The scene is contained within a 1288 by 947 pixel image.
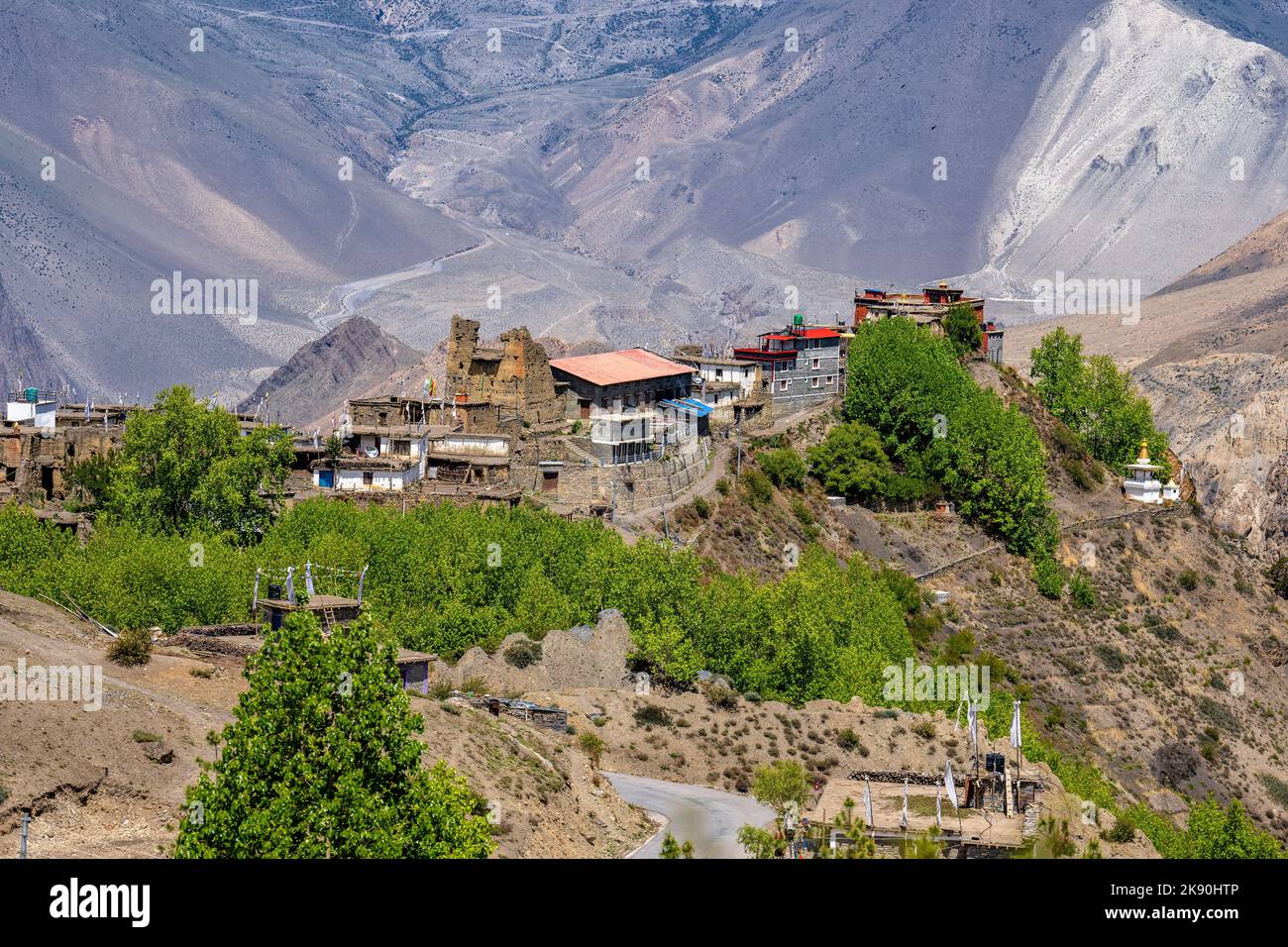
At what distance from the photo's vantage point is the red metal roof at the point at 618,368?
327 feet

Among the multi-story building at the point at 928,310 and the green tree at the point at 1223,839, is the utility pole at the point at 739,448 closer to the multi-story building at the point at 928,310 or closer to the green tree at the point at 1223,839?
the multi-story building at the point at 928,310

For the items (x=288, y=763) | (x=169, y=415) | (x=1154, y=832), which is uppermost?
(x=169, y=415)

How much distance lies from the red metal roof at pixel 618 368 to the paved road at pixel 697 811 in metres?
46.8

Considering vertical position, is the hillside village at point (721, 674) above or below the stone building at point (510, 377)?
below

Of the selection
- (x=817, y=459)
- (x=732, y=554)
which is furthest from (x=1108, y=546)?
(x=732, y=554)

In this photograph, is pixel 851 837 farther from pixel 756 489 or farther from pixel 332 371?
pixel 332 371

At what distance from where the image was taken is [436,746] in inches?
1698

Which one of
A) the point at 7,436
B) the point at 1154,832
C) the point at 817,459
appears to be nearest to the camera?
the point at 1154,832

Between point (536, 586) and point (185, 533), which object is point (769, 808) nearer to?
point (536, 586)

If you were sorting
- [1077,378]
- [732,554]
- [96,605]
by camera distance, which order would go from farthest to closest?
[1077,378] < [732,554] < [96,605]

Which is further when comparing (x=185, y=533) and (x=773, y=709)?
(x=185, y=533)

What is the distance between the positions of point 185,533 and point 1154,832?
3895 centimetres

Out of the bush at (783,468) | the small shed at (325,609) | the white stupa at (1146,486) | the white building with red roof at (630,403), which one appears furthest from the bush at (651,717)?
the white stupa at (1146,486)

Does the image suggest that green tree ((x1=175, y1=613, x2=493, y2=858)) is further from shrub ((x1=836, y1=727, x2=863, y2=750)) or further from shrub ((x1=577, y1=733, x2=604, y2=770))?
shrub ((x1=836, y1=727, x2=863, y2=750))
